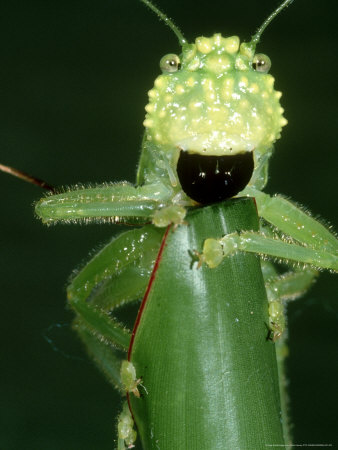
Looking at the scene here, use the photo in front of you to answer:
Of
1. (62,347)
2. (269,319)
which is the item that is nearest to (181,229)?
(269,319)

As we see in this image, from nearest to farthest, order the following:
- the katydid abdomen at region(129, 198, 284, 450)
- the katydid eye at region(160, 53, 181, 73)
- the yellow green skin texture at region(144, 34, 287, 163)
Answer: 1. the katydid abdomen at region(129, 198, 284, 450)
2. the yellow green skin texture at region(144, 34, 287, 163)
3. the katydid eye at region(160, 53, 181, 73)

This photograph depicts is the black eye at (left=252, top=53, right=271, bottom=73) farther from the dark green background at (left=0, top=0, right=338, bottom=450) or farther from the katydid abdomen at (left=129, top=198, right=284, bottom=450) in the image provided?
the dark green background at (left=0, top=0, right=338, bottom=450)

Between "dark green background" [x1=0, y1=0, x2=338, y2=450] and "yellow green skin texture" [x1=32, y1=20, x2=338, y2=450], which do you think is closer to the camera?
"yellow green skin texture" [x1=32, y1=20, x2=338, y2=450]

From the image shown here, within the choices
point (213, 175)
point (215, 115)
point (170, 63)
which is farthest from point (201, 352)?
point (170, 63)

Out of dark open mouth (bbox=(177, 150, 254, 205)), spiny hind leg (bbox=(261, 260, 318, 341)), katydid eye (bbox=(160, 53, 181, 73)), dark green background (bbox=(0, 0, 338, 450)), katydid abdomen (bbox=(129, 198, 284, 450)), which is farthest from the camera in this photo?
dark green background (bbox=(0, 0, 338, 450))

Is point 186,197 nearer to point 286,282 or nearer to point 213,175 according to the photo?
point 213,175

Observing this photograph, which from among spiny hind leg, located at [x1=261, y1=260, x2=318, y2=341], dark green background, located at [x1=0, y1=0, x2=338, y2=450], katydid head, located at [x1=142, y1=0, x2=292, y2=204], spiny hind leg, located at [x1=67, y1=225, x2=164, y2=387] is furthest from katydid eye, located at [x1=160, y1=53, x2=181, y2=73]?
dark green background, located at [x1=0, y1=0, x2=338, y2=450]

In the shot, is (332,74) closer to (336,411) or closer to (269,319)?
(336,411)
